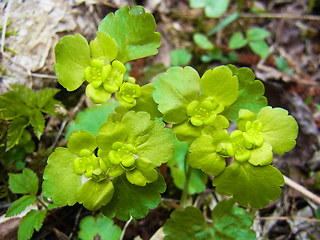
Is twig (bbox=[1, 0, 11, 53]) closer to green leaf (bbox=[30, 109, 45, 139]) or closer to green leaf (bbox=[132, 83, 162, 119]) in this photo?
green leaf (bbox=[30, 109, 45, 139])

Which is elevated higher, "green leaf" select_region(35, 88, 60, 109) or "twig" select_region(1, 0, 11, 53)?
"twig" select_region(1, 0, 11, 53)

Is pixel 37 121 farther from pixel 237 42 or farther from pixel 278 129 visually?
pixel 237 42

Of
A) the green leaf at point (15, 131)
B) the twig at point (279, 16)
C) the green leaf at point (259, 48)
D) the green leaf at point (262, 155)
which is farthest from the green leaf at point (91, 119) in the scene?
the twig at point (279, 16)

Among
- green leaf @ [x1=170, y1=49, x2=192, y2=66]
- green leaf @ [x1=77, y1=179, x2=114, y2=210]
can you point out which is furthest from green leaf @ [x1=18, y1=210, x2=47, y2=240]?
green leaf @ [x1=170, y1=49, x2=192, y2=66]

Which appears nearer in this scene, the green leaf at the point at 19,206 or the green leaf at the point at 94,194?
the green leaf at the point at 94,194

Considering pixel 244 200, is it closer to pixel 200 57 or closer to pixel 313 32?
pixel 200 57

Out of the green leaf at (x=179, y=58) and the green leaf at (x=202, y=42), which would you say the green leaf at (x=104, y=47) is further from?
the green leaf at (x=202, y=42)
